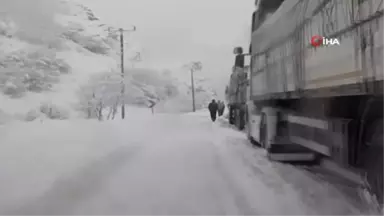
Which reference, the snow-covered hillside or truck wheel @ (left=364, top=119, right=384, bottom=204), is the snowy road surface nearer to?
truck wheel @ (left=364, top=119, right=384, bottom=204)

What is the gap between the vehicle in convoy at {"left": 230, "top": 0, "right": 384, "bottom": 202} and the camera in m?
3.56

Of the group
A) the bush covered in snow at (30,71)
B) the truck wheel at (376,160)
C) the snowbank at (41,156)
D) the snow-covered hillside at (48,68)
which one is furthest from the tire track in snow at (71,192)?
the bush covered in snow at (30,71)

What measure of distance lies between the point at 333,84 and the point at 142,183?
298 cm

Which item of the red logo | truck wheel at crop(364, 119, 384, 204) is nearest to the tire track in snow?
truck wheel at crop(364, 119, 384, 204)

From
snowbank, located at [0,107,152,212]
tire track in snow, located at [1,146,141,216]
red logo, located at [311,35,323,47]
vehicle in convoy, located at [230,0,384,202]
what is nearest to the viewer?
vehicle in convoy, located at [230,0,384,202]

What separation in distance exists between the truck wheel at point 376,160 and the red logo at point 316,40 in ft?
4.33

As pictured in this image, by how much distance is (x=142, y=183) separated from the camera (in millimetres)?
6016

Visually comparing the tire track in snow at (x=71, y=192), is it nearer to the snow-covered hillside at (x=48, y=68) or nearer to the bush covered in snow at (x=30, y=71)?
the snow-covered hillside at (x=48, y=68)

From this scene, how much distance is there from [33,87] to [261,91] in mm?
22276

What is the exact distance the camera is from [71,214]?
4367 millimetres

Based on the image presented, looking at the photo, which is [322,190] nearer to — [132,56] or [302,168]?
[302,168]

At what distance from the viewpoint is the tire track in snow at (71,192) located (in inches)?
172

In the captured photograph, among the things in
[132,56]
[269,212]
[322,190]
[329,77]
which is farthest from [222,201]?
[132,56]

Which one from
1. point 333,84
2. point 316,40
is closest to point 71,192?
point 333,84
